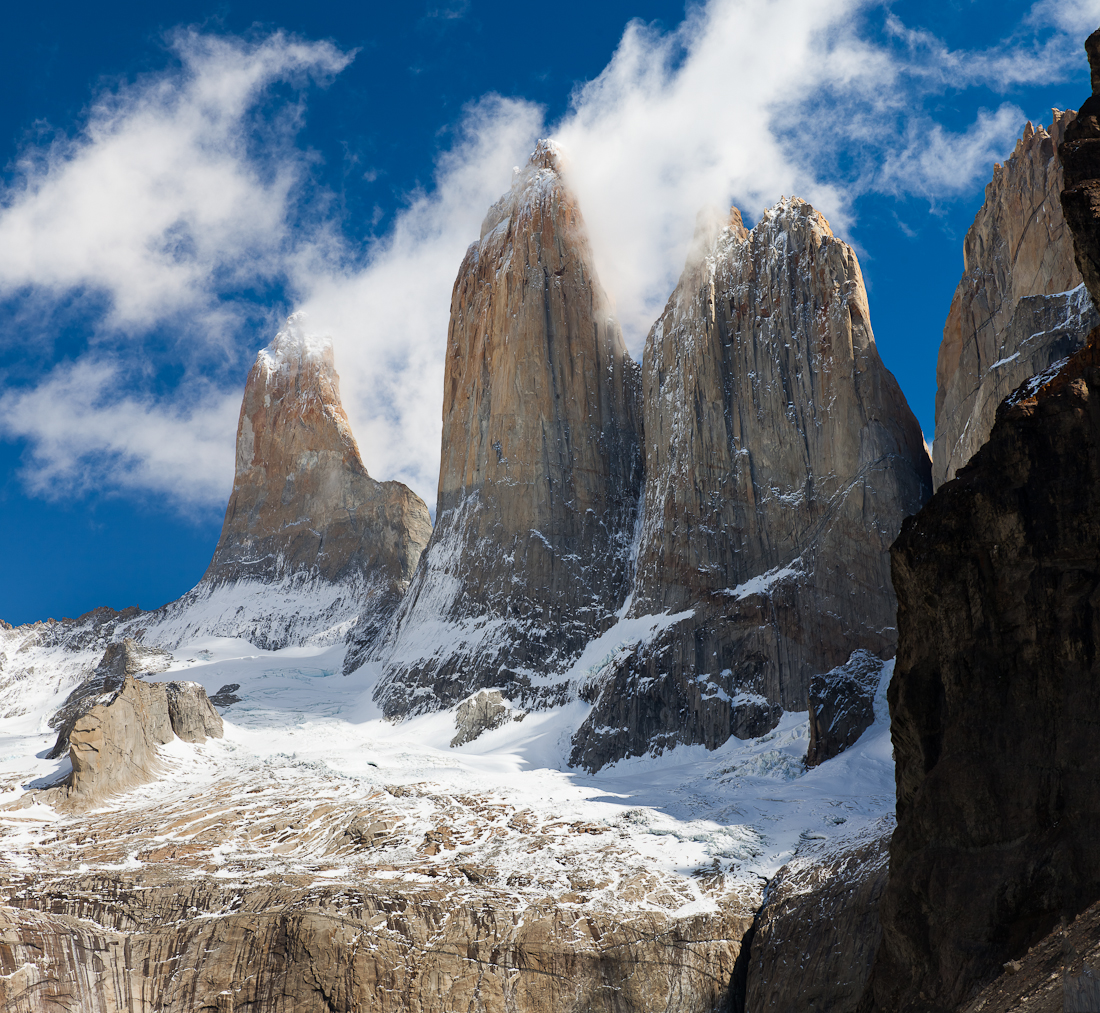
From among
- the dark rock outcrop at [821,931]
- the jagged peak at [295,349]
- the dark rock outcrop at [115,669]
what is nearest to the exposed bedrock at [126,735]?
the dark rock outcrop at [115,669]

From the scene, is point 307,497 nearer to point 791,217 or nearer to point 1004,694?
point 791,217

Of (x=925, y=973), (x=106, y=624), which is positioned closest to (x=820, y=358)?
(x=925, y=973)

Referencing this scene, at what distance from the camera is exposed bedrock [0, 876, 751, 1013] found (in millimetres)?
29547

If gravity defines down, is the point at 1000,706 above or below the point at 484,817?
above

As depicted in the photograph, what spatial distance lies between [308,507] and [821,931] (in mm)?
94292

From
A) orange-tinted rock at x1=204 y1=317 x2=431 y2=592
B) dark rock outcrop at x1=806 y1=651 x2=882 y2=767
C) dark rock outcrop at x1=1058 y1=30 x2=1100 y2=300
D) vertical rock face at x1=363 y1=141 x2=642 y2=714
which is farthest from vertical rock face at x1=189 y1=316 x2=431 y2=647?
dark rock outcrop at x1=1058 y1=30 x2=1100 y2=300

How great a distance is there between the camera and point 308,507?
115250mm

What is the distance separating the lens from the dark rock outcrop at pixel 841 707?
47656 mm

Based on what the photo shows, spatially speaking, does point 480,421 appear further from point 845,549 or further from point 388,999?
point 388,999

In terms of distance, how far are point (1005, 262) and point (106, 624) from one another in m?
92.4

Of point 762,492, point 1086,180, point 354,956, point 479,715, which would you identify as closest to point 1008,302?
point 762,492

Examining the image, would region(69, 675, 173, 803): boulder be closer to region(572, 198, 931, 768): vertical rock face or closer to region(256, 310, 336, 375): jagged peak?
region(572, 198, 931, 768): vertical rock face

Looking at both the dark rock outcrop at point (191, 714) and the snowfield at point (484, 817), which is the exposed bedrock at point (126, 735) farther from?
the snowfield at point (484, 817)

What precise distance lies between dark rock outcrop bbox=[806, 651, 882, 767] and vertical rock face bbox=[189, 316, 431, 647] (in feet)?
197
